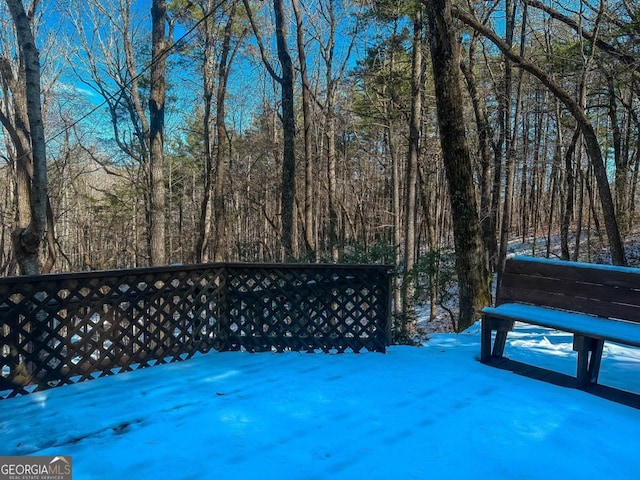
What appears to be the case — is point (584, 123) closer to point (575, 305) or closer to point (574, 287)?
point (574, 287)

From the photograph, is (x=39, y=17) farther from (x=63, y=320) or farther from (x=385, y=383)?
(x=385, y=383)

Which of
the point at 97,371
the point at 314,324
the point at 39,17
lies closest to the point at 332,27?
the point at 39,17

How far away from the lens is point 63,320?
3.79 metres

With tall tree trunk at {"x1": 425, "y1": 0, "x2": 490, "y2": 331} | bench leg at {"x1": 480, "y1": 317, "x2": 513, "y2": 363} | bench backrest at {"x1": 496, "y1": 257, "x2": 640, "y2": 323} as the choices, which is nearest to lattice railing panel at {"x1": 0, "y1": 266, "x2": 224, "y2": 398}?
bench leg at {"x1": 480, "y1": 317, "x2": 513, "y2": 363}

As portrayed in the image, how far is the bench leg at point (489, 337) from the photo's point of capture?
415cm

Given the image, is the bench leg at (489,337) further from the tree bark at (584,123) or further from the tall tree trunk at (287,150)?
the tall tree trunk at (287,150)

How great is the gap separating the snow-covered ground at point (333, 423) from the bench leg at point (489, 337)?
7.3 inches

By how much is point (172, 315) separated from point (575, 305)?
412cm

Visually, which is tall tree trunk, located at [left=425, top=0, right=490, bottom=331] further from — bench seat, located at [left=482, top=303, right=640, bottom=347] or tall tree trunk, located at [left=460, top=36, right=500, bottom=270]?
tall tree trunk, located at [left=460, top=36, right=500, bottom=270]

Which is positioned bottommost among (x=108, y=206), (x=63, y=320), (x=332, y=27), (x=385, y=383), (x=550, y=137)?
(x=385, y=383)

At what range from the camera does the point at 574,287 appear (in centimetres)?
407

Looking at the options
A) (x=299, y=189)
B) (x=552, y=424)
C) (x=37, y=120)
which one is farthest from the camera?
(x=299, y=189)

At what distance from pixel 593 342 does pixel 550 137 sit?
23010 millimetres

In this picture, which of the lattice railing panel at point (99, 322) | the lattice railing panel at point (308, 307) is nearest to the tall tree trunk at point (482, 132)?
the lattice railing panel at point (308, 307)
